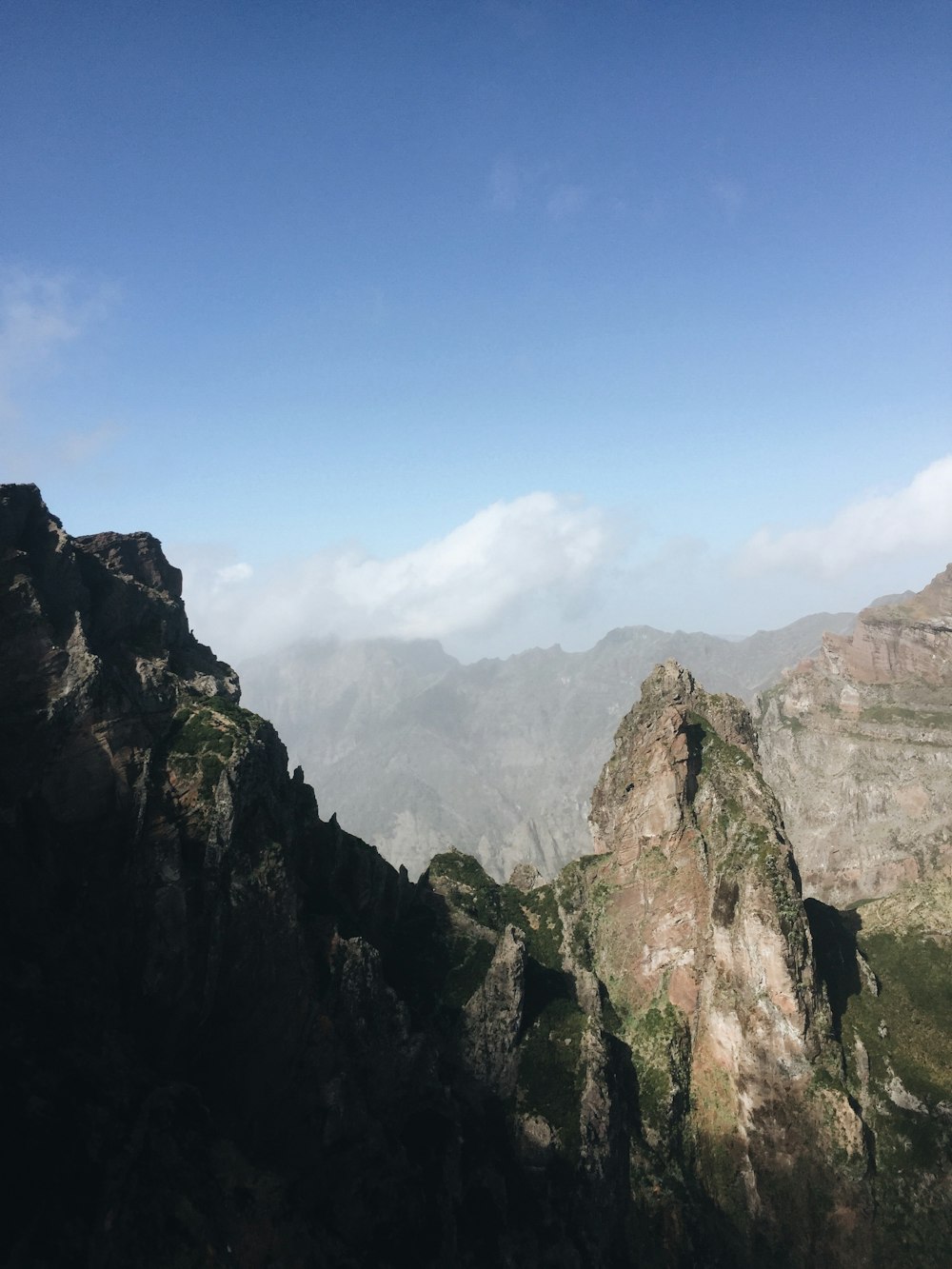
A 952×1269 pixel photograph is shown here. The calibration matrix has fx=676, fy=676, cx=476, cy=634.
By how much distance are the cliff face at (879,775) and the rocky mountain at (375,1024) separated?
285ft

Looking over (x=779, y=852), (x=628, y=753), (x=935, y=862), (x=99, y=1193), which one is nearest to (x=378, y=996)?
(x=99, y=1193)

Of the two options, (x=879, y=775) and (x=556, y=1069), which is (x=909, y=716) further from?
(x=556, y=1069)

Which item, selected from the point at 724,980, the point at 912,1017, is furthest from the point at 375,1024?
the point at 912,1017

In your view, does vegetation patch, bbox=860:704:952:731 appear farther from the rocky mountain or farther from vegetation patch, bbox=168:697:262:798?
vegetation patch, bbox=168:697:262:798

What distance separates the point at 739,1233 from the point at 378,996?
3996 cm

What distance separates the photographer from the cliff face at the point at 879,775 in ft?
536

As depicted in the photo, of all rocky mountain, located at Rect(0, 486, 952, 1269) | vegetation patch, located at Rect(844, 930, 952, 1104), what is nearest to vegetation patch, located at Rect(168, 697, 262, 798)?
rocky mountain, located at Rect(0, 486, 952, 1269)

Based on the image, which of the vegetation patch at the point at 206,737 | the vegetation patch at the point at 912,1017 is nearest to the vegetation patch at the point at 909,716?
the vegetation patch at the point at 912,1017

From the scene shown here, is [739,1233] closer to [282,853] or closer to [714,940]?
[714,940]

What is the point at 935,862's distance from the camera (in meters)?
157

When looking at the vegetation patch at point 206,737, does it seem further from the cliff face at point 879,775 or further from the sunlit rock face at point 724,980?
the cliff face at point 879,775

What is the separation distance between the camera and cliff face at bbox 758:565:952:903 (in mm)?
163375

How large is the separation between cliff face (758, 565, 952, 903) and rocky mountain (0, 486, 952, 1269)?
86.8m

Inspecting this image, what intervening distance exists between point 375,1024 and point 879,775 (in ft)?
527
